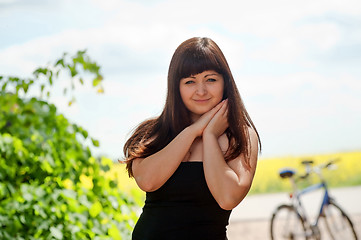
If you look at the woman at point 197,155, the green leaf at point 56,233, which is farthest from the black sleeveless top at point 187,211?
the green leaf at point 56,233

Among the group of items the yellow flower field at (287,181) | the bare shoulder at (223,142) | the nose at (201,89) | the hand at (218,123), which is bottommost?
the bare shoulder at (223,142)

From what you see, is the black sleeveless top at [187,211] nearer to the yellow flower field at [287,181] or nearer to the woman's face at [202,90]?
the woman's face at [202,90]

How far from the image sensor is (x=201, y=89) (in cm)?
207

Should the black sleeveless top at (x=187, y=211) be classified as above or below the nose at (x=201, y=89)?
below

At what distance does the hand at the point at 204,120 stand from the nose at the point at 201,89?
0.07 meters

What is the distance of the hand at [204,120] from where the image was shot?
206cm

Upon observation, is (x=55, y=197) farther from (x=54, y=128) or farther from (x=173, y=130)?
(x=173, y=130)

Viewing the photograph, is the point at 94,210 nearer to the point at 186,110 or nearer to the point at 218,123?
the point at 186,110

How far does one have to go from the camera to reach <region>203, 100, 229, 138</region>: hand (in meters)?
2.05

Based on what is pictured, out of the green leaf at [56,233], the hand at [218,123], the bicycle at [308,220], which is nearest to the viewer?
the hand at [218,123]

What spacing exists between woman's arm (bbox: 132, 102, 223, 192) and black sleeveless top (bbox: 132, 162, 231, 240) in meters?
0.04

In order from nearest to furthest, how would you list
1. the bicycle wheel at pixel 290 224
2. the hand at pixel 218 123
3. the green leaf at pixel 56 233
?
the hand at pixel 218 123 < the green leaf at pixel 56 233 < the bicycle wheel at pixel 290 224

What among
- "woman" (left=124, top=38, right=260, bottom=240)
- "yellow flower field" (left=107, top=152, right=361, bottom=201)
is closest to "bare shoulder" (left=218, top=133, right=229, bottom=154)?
"woman" (left=124, top=38, right=260, bottom=240)

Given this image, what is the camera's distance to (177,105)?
2180 mm
